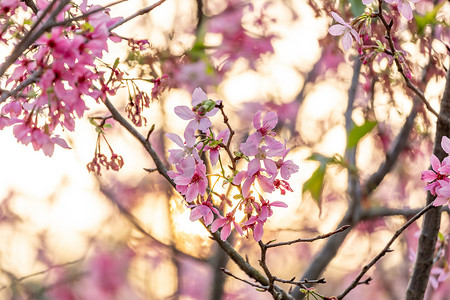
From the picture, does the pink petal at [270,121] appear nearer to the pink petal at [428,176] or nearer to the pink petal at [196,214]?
the pink petal at [196,214]

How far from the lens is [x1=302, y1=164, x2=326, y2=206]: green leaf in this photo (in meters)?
1.60

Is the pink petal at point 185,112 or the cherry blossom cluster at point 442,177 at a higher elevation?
the cherry blossom cluster at point 442,177

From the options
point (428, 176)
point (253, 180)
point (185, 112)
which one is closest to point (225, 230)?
point (253, 180)

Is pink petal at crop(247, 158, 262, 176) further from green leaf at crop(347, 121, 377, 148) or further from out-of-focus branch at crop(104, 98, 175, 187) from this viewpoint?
green leaf at crop(347, 121, 377, 148)

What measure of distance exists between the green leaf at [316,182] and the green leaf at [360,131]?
0.45ft

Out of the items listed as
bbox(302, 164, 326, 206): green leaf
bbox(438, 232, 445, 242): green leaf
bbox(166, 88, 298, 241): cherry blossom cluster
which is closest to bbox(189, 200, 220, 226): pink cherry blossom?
bbox(166, 88, 298, 241): cherry blossom cluster

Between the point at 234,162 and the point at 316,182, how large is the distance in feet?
2.37

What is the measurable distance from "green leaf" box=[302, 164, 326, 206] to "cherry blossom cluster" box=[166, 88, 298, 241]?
2.06ft

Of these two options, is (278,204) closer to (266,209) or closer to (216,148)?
(266,209)

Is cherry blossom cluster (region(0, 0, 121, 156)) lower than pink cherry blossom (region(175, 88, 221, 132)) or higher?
lower

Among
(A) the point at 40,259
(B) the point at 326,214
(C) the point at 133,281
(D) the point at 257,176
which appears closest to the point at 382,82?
(D) the point at 257,176

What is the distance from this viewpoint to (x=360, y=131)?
4.89 feet

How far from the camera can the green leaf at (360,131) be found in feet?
4.83

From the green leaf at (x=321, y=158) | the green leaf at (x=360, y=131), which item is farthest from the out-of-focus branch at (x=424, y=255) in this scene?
the green leaf at (x=321, y=158)
